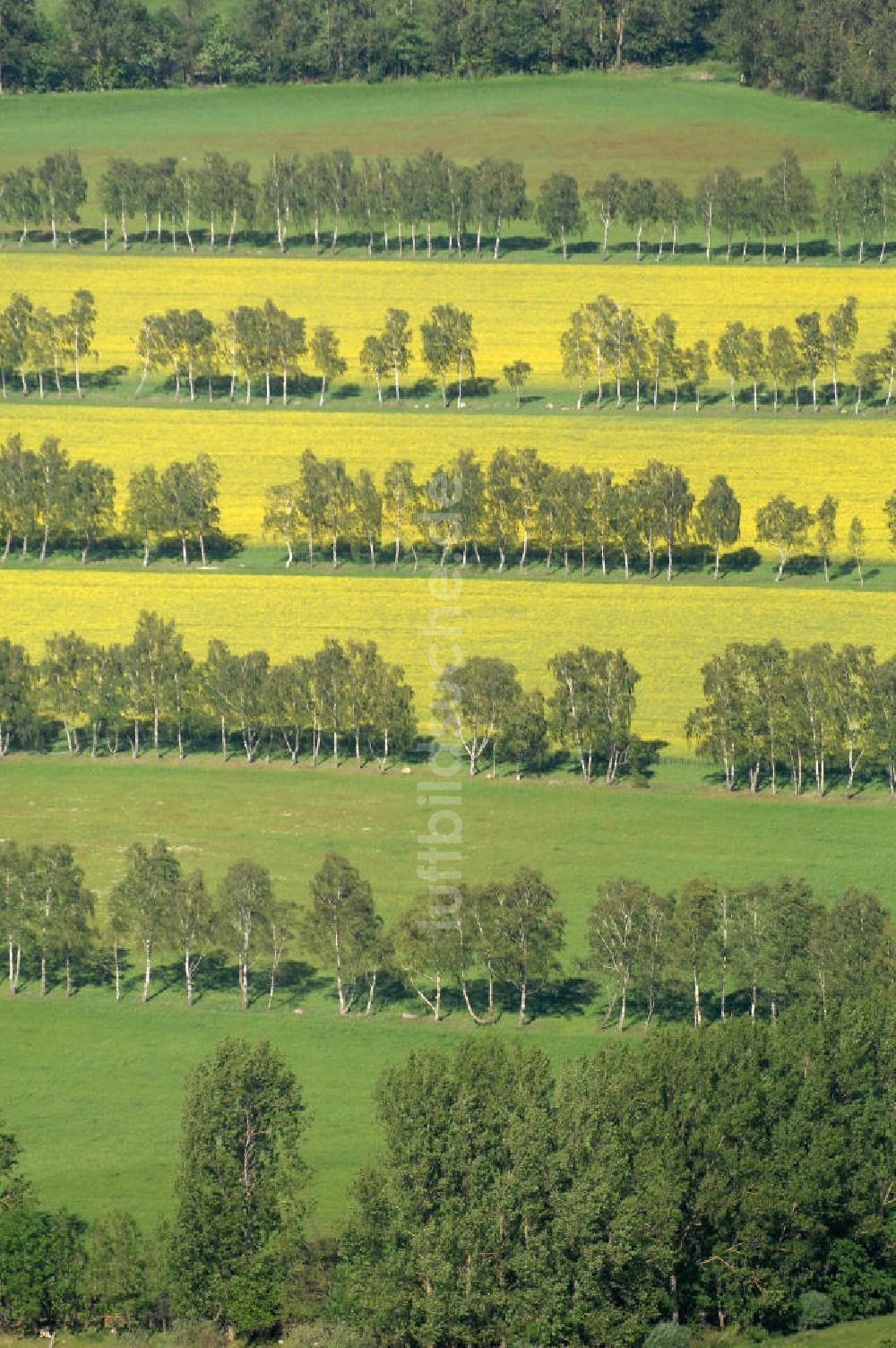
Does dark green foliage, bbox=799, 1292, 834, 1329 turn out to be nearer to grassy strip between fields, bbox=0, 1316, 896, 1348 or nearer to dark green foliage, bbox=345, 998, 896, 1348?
grassy strip between fields, bbox=0, 1316, 896, 1348

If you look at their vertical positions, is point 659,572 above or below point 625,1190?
above

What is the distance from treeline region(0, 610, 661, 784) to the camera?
16800 cm

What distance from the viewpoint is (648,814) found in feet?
533

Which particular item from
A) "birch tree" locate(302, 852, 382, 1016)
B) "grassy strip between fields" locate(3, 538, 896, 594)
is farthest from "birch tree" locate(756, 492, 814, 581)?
"birch tree" locate(302, 852, 382, 1016)

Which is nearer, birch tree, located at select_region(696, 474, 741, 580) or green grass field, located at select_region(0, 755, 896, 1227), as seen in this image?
green grass field, located at select_region(0, 755, 896, 1227)

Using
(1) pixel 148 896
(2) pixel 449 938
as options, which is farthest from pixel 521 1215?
(1) pixel 148 896

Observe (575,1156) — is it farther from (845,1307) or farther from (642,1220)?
(845,1307)

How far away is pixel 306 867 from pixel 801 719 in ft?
104

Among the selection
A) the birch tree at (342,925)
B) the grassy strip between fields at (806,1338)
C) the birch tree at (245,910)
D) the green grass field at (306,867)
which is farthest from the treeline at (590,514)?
the grassy strip between fields at (806,1338)

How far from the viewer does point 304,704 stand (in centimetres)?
17062

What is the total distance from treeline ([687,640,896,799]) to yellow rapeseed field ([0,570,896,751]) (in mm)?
9091

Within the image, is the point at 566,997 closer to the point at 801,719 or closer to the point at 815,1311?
the point at 801,719

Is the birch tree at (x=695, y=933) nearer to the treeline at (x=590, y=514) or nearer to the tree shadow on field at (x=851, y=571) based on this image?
the treeline at (x=590, y=514)

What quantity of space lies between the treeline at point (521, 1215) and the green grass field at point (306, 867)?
6862mm
